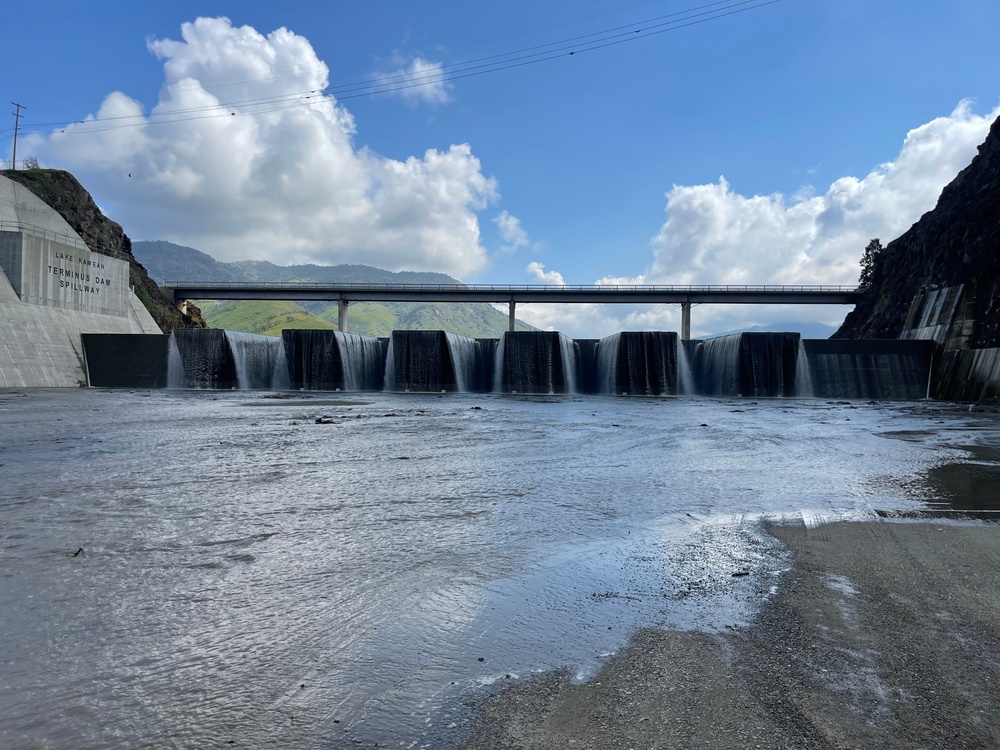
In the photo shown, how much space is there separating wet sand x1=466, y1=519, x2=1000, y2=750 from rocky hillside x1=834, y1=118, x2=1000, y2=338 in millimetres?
29856

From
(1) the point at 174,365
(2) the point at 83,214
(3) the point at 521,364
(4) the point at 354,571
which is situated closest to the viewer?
(4) the point at 354,571

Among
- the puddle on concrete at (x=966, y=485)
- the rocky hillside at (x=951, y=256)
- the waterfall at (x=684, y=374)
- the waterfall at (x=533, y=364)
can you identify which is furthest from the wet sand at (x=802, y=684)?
the waterfall at (x=684, y=374)

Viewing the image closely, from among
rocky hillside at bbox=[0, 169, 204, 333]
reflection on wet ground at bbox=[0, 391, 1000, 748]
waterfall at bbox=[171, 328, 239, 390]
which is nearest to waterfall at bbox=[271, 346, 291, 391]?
waterfall at bbox=[171, 328, 239, 390]

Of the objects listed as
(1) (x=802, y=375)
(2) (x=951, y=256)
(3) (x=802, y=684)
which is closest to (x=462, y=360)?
(1) (x=802, y=375)

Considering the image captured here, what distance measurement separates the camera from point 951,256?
3244cm

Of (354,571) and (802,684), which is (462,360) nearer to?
(354,571)

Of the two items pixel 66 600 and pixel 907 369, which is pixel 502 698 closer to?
pixel 66 600

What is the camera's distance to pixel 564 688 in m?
1.94

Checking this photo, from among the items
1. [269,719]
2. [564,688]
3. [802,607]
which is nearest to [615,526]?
[802,607]

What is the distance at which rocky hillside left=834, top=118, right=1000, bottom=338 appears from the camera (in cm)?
2758

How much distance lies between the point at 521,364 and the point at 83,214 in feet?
126

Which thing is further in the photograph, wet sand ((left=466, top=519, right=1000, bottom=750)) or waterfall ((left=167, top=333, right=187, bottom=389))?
waterfall ((left=167, top=333, right=187, bottom=389))

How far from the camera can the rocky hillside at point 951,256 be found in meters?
27.6

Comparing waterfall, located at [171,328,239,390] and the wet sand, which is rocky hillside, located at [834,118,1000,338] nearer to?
the wet sand
